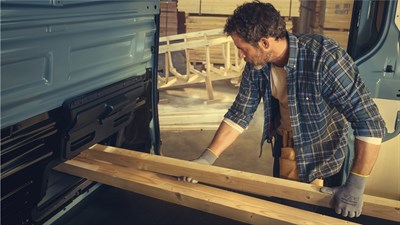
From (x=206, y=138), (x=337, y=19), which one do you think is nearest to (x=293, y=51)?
(x=206, y=138)

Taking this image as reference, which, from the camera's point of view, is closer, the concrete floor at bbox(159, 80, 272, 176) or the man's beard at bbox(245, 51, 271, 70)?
the man's beard at bbox(245, 51, 271, 70)

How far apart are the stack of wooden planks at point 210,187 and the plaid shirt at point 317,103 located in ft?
1.26

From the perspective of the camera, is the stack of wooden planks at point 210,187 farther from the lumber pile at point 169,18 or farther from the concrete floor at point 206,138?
the lumber pile at point 169,18

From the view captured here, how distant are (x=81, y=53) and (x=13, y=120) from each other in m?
0.52

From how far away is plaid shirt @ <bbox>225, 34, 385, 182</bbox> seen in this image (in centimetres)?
191

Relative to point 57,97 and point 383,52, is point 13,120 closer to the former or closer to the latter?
point 57,97

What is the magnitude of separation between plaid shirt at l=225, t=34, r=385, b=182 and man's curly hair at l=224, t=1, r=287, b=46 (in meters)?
0.14

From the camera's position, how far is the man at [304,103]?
189 centimetres

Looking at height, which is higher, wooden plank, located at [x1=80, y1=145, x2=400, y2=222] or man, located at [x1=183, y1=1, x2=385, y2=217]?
man, located at [x1=183, y1=1, x2=385, y2=217]

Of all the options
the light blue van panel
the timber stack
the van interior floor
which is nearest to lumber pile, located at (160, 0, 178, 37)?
the timber stack

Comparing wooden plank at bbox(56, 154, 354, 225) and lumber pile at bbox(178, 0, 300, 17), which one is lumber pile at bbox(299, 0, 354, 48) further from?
wooden plank at bbox(56, 154, 354, 225)

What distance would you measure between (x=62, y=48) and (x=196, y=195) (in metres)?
1.00

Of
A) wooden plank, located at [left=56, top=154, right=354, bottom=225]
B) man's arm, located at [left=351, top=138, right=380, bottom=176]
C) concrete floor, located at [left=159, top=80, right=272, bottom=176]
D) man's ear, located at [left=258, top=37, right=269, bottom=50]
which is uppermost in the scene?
man's ear, located at [left=258, top=37, right=269, bottom=50]

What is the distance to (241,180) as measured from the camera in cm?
200
